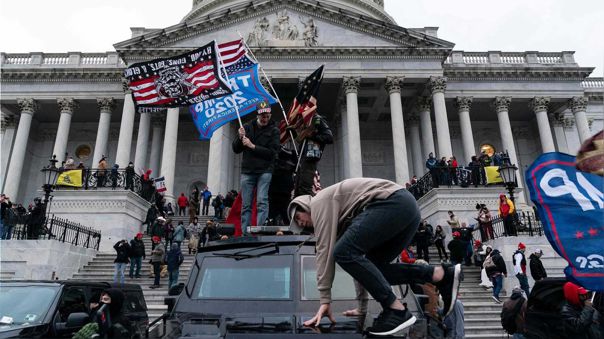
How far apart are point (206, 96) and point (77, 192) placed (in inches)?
604

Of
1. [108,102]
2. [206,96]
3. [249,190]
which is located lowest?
[249,190]

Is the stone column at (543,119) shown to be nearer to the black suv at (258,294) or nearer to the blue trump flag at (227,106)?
the blue trump flag at (227,106)

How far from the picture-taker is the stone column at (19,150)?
3113 cm

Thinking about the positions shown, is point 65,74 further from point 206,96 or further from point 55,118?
point 206,96

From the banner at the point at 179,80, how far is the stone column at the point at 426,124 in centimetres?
2321

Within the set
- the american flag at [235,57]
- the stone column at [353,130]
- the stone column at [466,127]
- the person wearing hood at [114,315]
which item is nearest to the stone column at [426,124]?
the stone column at [466,127]

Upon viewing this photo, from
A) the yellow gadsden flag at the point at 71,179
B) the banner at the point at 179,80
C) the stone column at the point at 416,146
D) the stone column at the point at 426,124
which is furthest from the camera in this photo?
the stone column at the point at 416,146

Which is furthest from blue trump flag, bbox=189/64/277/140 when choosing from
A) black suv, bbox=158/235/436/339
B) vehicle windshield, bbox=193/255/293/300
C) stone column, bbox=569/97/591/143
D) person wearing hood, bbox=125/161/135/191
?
stone column, bbox=569/97/591/143

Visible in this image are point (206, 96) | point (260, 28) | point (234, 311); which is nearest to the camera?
point (234, 311)

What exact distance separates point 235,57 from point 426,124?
22704mm

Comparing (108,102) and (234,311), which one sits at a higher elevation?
(108,102)

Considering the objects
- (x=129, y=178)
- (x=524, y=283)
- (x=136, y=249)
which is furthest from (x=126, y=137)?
(x=524, y=283)

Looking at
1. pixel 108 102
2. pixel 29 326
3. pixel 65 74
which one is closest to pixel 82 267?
pixel 29 326

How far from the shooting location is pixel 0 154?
3381 centimetres
